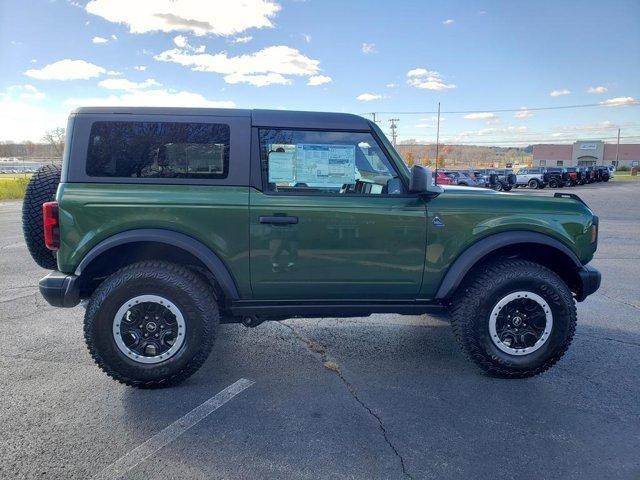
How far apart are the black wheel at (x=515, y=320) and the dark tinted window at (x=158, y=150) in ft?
7.19

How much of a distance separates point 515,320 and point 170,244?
8.96 ft

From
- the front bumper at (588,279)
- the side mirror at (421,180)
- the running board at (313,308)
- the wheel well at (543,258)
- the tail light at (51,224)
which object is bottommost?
the running board at (313,308)

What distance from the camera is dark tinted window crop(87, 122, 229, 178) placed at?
10.7ft

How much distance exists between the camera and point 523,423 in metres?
2.91

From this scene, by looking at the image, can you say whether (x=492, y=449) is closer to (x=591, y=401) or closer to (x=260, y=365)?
(x=591, y=401)

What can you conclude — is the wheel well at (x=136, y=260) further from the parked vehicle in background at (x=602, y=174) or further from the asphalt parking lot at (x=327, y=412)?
the parked vehicle in background at (x=602, y=174)

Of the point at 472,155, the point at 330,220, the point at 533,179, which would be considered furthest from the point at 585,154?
the point at 330,220

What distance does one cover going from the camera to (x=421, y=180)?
3283 millimetres

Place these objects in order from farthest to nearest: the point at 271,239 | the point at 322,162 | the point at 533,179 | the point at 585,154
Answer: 1. the point at 585,154
2. the point at 533,179
3. the point at 322,162
4. the point at 271,239

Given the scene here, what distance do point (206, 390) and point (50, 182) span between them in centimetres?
224

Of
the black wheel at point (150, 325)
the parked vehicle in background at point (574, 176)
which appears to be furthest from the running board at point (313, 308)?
the parked vehicle in background at point (574, 176)

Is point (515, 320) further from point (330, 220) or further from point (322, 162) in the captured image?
point (322, 162)

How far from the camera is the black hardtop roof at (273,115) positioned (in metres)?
3.29

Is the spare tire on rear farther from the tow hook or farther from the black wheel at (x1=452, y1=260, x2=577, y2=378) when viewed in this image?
the black wheel at (x1=452, y1=260, x2=577, y2=378)
